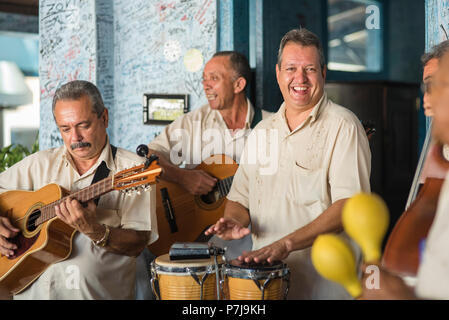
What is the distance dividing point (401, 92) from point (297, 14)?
1.36 m

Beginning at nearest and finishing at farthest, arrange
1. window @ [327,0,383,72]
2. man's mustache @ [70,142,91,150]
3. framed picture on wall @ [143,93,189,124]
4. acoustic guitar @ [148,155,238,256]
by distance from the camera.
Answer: man's mustache @ [70,142,91,150]
acoustic guitar @ [148,155,238,256]
framed picture on wall @ [143,93,189,124]
window @ [327,0,383,72]

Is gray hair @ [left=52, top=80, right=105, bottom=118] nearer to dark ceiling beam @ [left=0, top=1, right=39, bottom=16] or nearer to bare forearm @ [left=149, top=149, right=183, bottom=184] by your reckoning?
bare forearm @ [left=149, top=149, right=183, bottom=184]

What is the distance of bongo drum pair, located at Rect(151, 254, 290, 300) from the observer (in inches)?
83.5

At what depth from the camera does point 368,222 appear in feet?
3.00

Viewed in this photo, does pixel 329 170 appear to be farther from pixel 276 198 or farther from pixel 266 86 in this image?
pixel 266 86

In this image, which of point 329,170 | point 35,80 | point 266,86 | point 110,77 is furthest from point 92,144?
point 35,80

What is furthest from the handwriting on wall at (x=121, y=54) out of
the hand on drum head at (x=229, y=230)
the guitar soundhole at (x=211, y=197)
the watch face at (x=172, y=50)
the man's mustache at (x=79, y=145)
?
Answer: the hand on drum head at (x=229, y=230)

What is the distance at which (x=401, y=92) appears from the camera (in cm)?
529

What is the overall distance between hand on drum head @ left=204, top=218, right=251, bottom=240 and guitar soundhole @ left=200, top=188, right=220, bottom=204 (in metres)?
1.15

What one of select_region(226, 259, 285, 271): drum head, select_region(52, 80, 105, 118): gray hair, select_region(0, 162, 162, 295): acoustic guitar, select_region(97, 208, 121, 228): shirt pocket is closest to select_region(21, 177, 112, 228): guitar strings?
select_region(0, 162, 162, 295): acoustic guitar

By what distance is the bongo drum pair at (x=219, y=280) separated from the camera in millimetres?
2121

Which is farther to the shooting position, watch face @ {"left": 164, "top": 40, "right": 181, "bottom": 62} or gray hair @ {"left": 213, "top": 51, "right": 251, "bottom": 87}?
watch face @ {"left": 164, "top": 40, "right": 181, "bottom": 62}

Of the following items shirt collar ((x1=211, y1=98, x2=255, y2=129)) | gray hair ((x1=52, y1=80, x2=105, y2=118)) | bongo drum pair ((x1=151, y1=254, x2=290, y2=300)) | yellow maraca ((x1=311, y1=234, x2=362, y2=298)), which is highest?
gray hair ((x1=52, y1=80, x2=105, y2=118))

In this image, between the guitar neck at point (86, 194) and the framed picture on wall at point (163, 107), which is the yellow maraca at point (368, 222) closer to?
the guitar neck at point (86, 194)
